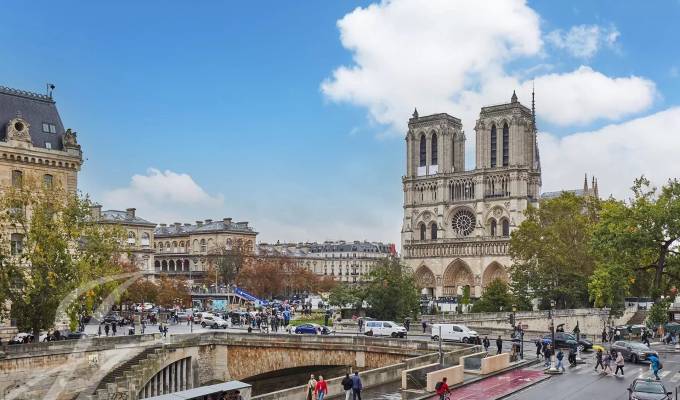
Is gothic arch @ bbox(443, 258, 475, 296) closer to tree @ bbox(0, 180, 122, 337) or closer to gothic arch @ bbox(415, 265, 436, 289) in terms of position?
gothic arch @ bbox(415, 265, 436, 289)

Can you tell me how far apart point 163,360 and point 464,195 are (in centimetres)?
9202

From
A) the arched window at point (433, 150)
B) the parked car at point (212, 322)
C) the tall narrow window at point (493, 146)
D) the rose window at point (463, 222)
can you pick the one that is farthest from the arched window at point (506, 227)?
the parked car at point (212, 322)

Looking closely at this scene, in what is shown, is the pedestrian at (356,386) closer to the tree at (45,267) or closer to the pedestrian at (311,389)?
the pedestrian at (311,389)

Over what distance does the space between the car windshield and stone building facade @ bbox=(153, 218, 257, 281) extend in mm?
103364

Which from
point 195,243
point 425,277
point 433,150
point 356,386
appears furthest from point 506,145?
point 356,386

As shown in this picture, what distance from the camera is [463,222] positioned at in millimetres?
132375

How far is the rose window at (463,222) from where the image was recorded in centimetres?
13100

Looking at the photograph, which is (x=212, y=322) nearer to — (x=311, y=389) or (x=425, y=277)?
(x=311, y=389)

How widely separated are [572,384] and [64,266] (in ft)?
83.9

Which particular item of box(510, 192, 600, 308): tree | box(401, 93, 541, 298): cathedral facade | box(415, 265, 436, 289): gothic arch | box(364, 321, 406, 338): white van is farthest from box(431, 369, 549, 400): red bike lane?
box(415, 265, 436, 289): gothic arch

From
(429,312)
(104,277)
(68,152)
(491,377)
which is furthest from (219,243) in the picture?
(491,377)

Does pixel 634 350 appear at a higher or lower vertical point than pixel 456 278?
lower

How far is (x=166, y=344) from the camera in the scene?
151ft

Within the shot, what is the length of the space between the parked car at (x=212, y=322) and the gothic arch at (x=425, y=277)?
7127 cm
